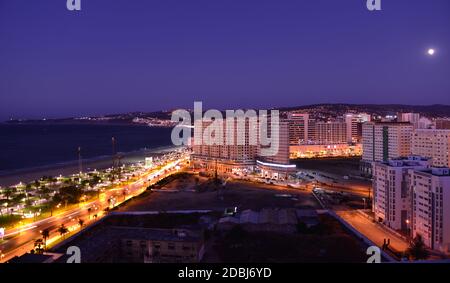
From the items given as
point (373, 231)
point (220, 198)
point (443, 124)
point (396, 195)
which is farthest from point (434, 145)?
point (220, 198)

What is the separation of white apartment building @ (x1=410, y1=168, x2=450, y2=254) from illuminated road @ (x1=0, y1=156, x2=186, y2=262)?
Answer: 3.65 metres

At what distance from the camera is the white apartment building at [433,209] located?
3861 mm

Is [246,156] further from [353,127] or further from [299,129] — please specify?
[353,127]

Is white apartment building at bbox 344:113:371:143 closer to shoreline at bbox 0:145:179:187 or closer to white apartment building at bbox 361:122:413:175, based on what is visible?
white apartment building at bbox 361:122:413:175

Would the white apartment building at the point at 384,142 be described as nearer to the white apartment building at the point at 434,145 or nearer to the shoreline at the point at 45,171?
the white apartment building at the point at 434,145

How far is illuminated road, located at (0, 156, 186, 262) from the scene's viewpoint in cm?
396

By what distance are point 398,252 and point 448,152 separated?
537 centimetres

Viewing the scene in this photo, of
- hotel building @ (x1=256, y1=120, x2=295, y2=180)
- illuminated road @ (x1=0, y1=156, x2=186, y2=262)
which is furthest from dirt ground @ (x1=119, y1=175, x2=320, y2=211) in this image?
hotel building @ (x1=256, y1=120, x2=295, y2=180)

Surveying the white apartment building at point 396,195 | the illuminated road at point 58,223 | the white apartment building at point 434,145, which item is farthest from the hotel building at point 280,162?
the white apartment building at point 396,195

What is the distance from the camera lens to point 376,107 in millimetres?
19625

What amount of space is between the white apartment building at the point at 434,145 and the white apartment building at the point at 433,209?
14.5ft

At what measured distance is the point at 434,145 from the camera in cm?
852
